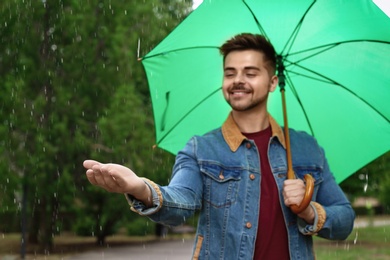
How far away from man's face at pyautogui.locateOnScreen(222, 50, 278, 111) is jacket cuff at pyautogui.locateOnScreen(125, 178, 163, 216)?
76 cm

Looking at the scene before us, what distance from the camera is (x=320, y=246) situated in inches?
670

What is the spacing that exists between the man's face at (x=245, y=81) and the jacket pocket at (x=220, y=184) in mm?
332

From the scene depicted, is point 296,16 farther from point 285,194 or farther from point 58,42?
point 58,42

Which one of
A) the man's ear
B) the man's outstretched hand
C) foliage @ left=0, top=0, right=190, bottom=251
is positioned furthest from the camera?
foliage @ left=0, top=0, right=190, bottom=251

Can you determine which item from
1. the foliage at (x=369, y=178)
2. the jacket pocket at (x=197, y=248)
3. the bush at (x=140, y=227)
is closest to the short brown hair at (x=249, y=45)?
the jacket pocket at (x=197, y=248)

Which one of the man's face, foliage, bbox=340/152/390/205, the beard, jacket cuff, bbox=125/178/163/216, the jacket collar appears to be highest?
the man's face

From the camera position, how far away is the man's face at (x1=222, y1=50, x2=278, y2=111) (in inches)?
123

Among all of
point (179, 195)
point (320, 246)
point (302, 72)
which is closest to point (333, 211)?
point (179, 195)

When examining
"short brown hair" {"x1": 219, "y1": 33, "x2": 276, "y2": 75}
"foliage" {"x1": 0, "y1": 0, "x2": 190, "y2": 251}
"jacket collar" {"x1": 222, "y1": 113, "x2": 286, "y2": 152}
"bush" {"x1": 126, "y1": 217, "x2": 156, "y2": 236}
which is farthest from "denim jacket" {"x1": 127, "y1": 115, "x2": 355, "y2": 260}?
"bush" {"x1": 126, "y1": 217, "x2": 156, "y2": 236}

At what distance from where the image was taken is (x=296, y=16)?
3688 mm

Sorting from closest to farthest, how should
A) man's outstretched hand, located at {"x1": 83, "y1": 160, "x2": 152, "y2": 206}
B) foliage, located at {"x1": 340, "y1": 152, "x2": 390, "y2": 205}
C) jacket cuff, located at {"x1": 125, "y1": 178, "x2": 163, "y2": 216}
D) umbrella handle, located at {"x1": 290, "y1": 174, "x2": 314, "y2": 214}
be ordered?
man's outstretched hand, located at {"x1": 83, "y1": 160, "x2": 152, "y2": 206}, jacket cuff, located at {"x1": 125, "y1": 178, "x2": 163, "y2": 216}, umbrella handle, located at {"x1": 290, "y1": 174, "x2": 314, "y2": 214}, foliage, located at {"x1": 340, "y1": 152, "x2": 390, "y2": 205}

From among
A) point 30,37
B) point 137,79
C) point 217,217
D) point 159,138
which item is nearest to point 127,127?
point 137,79

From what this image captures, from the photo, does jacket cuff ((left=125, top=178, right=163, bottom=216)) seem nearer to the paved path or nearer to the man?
the man

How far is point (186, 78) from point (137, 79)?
51.0 ft
